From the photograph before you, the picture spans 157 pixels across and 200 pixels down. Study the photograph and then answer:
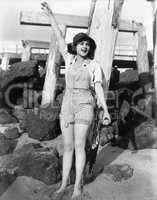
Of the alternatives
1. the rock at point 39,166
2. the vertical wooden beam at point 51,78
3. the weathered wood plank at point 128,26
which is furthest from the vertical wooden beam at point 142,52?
the rock at point 39,166

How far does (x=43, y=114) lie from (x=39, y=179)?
8.98ft

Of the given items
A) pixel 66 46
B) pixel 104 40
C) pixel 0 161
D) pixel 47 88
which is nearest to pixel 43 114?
pixel 47 88

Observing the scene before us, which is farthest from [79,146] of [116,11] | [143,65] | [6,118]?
[143,65]

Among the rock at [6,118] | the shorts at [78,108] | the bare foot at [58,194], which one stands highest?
the shorts at [78,108]

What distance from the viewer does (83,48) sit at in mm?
3711

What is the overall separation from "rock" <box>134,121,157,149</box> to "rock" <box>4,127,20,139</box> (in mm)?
2426

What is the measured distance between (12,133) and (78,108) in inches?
140

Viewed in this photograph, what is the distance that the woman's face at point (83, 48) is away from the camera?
3705 mm

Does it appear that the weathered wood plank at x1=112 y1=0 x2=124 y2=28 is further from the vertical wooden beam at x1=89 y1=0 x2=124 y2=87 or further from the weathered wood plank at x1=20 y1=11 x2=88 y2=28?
the weathered wood plank at x1=20 y1=11 x2=88 y2=28

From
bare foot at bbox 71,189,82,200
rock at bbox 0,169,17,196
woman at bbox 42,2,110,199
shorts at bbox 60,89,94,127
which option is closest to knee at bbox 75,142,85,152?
woman at bbox 42,2,110,199

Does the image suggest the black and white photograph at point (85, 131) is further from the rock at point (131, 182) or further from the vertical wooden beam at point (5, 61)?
the vertical wooden beam at point (5, 61)

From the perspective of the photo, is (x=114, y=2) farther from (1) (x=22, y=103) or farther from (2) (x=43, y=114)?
(1) (x=22, y=103)

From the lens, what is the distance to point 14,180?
435 centimetres

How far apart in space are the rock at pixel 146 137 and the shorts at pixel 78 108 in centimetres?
228
